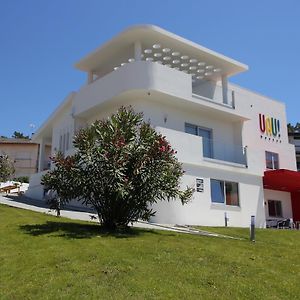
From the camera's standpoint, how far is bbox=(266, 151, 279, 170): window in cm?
3056

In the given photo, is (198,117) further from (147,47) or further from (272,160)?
(272,160)

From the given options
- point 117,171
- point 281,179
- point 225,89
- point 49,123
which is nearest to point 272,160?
point 281,179

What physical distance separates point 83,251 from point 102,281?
2.28m

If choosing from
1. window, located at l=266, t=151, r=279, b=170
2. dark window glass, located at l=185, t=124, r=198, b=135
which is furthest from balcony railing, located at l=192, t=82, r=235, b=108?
window, located at l=266, t=151, r=279, b=170

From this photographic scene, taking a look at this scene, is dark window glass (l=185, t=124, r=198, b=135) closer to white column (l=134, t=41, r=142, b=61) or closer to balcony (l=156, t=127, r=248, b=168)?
balcony (l=156, t=127, r=248, b=168)

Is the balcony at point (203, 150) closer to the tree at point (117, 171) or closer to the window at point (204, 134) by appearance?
the window at point (204, 134)

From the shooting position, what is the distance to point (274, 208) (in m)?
30.4

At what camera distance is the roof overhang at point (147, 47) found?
23.7 meters

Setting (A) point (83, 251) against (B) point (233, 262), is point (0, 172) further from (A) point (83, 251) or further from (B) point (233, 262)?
(B) point (233, 262)

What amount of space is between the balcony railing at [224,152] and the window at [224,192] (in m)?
1.39

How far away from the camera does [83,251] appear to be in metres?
10.5

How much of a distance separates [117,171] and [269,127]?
814 inches

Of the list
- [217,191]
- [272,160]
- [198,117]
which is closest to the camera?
[217,191]

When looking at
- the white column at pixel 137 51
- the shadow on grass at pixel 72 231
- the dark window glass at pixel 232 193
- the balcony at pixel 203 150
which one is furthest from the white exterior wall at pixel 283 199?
the shadow on grass at pixel 72 231
